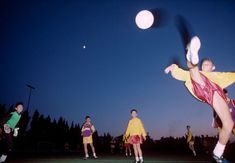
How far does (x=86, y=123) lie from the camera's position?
54.9ft

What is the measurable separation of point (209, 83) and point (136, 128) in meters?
6.91

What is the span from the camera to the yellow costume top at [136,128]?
1178cm

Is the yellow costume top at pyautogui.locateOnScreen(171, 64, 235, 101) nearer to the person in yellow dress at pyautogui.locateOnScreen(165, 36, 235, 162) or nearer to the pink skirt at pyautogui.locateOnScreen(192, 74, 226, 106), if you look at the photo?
the person in yellow dress at pyautogui.locateOnScreen(165, 36, 235, 162)

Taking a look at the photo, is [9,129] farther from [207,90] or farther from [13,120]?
[207,90]

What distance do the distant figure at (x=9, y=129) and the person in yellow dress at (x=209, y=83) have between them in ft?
21.7

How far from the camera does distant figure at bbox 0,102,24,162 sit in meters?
10.0

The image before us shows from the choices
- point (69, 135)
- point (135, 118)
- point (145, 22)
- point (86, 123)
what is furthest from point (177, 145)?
point (69, 135)

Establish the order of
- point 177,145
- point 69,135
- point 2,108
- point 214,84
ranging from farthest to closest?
point 69,135 < point 2,108 < point 177,145 < point 214,84

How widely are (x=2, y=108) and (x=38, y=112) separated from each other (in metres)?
12.1

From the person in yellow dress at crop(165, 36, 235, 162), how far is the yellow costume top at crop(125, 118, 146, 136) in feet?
21.0

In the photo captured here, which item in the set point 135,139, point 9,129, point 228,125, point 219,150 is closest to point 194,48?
point 228,125

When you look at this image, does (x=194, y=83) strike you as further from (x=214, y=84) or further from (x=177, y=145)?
(x=177, y=145)

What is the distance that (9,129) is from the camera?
1010 cm

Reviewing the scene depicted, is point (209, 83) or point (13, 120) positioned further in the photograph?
point (13, 120)
